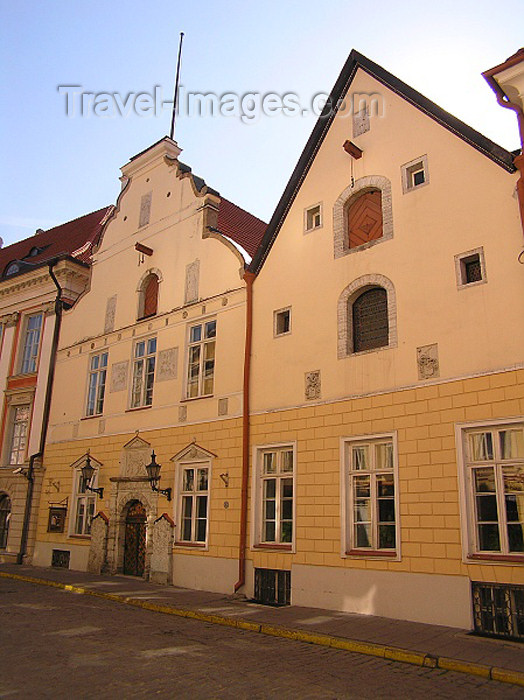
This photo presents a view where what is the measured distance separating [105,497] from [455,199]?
42.1 feet

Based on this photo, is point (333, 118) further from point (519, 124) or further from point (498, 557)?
point (498, 557)

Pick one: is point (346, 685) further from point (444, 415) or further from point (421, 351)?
point (421, 351)

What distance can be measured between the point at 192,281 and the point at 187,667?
1141 centimetres

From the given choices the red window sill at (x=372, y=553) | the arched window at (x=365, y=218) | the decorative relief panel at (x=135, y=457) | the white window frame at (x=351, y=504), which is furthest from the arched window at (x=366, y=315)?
the decorative relief panel at (x=135, y=457)

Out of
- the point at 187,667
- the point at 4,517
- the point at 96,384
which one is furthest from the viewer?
the point at 4,517

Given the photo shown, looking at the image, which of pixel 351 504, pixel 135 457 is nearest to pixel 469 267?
pixel 351 504

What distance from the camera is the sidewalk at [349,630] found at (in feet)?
24.7

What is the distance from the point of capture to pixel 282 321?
47.0 feet

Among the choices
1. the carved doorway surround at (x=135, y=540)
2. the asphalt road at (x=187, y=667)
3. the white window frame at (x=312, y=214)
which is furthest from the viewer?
the carved doorway surround at (x=135, y=540)

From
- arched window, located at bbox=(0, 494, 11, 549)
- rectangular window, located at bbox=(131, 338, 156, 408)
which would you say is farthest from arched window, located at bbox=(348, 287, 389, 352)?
arched window, located at bbox=(0, 494, 11, 549)

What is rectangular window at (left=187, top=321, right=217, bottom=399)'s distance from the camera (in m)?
15.8

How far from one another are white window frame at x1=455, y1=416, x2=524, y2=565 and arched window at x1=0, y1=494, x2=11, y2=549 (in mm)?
17340

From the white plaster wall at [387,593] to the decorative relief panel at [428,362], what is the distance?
3458 millimetres

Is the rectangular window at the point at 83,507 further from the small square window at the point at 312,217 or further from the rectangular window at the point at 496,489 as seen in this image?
the rectangular window at the point at 496,489
